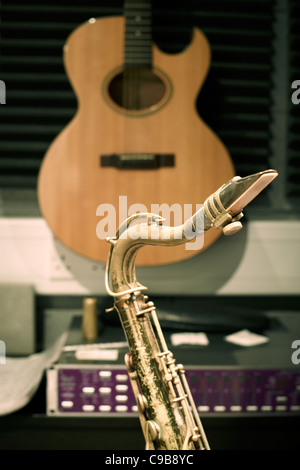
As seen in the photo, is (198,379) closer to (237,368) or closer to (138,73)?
(237,368)

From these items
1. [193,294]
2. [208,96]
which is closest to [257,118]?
[208,96]

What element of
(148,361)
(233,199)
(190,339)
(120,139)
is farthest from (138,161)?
(233,199)

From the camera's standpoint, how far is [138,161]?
5.46ft

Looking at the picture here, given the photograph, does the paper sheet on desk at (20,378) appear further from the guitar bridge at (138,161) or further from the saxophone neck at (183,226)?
the guitar bridge at (138,161)

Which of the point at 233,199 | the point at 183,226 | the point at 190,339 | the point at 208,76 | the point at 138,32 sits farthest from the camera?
the point at 208,76

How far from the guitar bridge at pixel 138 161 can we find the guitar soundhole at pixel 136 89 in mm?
210

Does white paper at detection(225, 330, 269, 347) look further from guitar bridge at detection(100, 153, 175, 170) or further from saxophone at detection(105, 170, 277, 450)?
guitar bridge at detection(100, 153, 175, 170)

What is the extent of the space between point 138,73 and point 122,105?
14cm

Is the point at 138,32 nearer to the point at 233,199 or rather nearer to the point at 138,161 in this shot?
the point at 138,161

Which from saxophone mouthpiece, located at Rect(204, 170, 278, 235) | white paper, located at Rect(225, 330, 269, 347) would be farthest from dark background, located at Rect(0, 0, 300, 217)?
saxophone mouthpiece, located at Rect(204, 170, 278, 235)

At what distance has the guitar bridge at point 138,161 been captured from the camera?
1662mm

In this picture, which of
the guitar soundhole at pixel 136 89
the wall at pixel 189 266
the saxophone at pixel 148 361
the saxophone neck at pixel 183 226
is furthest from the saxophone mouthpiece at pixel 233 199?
the wall at pixel 189 266

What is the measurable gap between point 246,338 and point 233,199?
39.9 inches

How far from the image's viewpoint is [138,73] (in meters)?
1.70
